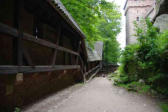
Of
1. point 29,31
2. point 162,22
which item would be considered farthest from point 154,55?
point 29,31

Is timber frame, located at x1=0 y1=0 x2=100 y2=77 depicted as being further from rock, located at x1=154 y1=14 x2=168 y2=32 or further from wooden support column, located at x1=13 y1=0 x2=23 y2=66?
rock, located at x1=154 y1=14 x2=168 y2=32

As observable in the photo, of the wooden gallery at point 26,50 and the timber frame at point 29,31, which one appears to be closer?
the timber frame at point 29,31

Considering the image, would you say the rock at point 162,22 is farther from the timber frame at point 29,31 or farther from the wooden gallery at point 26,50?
the wooden gallery at point 26,50

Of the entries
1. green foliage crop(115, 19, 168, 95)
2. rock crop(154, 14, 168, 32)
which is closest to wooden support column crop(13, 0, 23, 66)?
green foliage crop(115, 19, 168, 95)

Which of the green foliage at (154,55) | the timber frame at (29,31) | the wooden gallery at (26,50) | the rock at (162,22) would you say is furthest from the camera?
the rock at (162,22)

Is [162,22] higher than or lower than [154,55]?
higher

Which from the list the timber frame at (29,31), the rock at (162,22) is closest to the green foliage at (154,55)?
the rock at (162,22)

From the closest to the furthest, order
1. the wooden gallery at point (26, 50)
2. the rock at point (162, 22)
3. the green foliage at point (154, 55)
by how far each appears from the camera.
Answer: the wooden gallery at point (26, 50), the green foliage at point (154, 55), the rock at point (162, 22)

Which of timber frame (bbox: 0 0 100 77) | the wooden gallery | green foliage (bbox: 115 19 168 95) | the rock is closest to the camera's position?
timber frame (bbox: 0 0 100 77)

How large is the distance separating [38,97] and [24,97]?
75cm

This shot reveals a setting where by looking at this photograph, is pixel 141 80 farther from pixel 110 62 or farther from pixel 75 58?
pixel 110 62

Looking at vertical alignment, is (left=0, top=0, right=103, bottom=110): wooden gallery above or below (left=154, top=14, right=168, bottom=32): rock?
below

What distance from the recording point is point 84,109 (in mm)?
3330

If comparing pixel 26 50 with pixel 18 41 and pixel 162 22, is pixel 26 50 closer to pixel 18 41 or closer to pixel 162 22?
pixel 18 41
